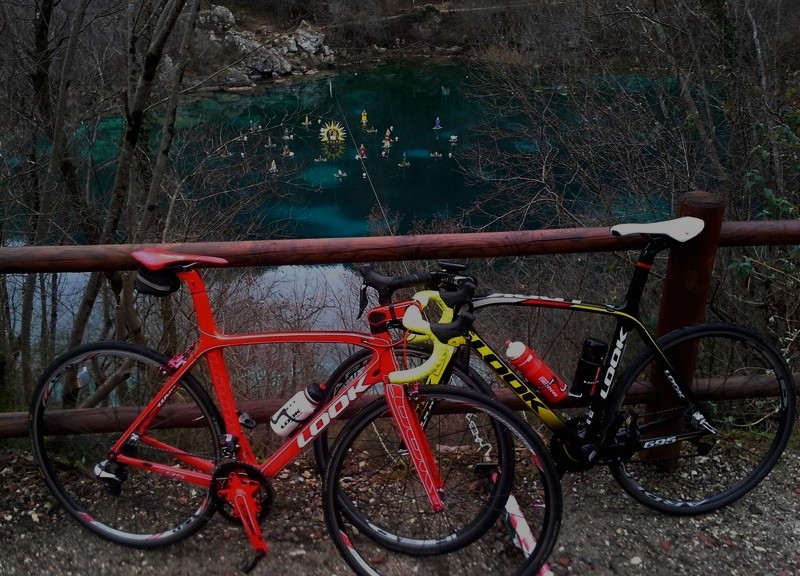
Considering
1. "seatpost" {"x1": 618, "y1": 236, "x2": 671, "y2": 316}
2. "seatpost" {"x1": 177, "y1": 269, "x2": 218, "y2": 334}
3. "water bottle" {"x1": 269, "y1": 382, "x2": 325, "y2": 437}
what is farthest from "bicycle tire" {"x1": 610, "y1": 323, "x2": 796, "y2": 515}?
"seatpost" {"x1": 177, "y1": 269, "x2": 218, "y2": 334}

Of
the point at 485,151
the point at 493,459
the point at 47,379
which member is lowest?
the point at 485,151

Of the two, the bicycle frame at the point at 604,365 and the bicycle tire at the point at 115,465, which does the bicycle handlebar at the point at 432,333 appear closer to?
the bicycle frame at the point at 604,365

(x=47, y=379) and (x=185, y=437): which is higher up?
(x=47, y=379)

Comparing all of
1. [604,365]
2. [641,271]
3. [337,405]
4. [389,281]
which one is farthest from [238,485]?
[641,271]

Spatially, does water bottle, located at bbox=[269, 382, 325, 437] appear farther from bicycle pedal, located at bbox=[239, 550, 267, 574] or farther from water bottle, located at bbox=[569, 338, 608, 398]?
water bottle, located at bbox=[569, 338, 608, 398]

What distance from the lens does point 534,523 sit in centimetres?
246

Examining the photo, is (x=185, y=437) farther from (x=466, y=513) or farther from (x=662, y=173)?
(x=662, y=173)

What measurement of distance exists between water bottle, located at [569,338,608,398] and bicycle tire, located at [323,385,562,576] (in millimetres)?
323

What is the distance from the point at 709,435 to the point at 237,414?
1.90 m

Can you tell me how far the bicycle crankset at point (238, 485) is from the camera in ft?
7.80

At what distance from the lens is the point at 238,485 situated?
2404mm

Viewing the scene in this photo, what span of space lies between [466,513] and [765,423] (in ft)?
6.24

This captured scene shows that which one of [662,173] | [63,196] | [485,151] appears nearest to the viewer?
[63,196]

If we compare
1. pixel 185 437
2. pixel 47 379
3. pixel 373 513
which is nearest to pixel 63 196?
pixel 185 437
